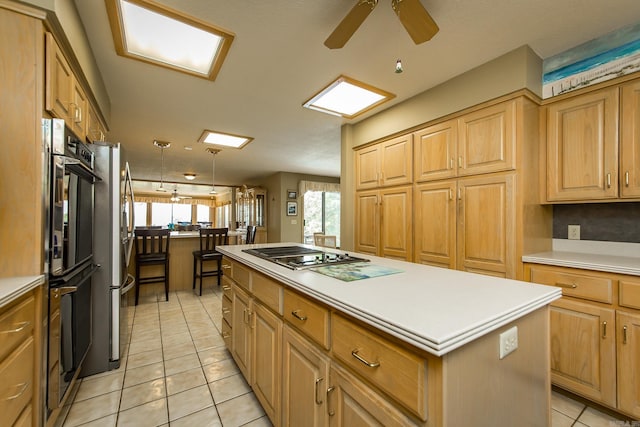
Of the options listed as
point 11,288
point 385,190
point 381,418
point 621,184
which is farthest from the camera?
point 385,190

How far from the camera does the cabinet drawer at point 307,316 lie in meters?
1.01

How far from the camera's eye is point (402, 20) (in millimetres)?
1383

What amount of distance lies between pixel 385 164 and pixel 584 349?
2.09 metres

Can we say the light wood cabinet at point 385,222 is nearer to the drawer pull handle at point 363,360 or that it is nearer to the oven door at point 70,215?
the drawer pull handle at point 363,360

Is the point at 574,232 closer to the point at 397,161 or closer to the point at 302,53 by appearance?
the point at 397,161

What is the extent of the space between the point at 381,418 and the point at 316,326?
37cm

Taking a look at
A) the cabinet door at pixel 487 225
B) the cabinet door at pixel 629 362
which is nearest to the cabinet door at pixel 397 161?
the cabinet door at pixel 487 225

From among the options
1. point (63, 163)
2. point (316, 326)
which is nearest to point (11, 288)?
point (63, 163)

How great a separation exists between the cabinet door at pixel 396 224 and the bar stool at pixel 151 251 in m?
2.85

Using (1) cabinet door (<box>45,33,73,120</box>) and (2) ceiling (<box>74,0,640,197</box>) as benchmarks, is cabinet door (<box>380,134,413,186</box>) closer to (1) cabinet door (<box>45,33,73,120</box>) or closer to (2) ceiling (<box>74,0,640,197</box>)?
(2) ceiling (<box>74,0,640,197</box>)

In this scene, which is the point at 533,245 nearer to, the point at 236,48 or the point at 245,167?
the point at 236,48

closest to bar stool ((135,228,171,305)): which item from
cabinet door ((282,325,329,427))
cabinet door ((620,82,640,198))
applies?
cabinet door ((282,325,329,427))

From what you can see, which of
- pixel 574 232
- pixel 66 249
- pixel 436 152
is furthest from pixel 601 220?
pixel 66 249

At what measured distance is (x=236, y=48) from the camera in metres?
1.91
